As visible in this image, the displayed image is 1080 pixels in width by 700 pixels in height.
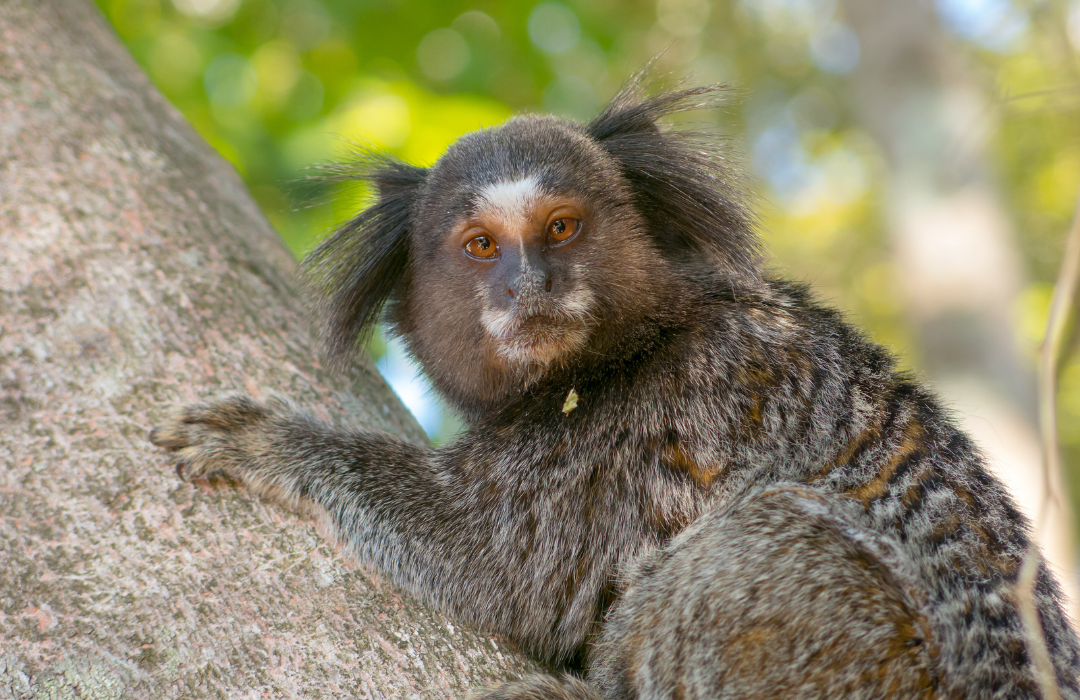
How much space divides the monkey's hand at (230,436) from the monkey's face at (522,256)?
0.76 meters

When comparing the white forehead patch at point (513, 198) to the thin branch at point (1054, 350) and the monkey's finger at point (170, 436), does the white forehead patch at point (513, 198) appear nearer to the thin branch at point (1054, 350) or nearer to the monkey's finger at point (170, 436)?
the monkey's finger at point (170, 436)

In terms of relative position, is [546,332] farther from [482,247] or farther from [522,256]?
[482,247]

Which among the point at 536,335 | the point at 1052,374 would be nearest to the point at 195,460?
the point at 536,335

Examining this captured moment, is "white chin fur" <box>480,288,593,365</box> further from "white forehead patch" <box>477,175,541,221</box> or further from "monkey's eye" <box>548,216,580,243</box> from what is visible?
"white forehead patch" <box>477,175,541,221</box>

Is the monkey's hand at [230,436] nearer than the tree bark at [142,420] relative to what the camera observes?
No

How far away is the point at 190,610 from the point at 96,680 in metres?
0.27

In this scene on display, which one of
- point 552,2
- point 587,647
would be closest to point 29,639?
point 587,647

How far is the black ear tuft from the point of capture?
11.3ft

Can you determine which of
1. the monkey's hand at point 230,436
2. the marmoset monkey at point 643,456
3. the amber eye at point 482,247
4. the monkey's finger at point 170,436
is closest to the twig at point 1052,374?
the marmoset monkey at point 643,456

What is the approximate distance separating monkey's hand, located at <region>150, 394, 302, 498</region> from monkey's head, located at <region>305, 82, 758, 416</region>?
0.41m

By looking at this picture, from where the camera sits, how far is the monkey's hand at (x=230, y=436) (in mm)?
2764

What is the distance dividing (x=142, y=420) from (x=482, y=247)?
1.38 metres

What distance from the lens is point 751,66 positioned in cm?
1645

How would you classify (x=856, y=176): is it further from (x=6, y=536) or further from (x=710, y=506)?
(x=6, y=536)
